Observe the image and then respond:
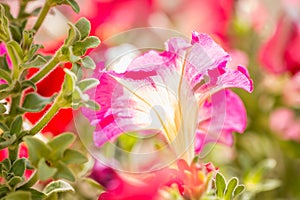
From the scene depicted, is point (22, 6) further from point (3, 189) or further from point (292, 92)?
point (292, 92)

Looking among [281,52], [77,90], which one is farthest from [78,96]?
[281,52]

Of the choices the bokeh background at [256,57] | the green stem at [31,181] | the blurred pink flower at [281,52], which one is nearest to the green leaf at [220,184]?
the green stem at [31,181]

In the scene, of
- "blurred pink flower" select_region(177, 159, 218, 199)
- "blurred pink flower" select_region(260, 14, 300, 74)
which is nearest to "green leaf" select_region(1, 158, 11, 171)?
"blurred pink flower" select_region(177, 159, 218, 199)

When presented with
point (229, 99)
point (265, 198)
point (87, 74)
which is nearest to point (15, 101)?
point (87, 74)

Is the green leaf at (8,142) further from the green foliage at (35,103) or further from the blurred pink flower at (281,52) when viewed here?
the blurred pink flower at (281,52)

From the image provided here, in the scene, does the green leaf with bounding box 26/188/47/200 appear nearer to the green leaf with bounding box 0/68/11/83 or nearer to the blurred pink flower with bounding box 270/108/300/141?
the green leaf with bounding box 0/68/11/83

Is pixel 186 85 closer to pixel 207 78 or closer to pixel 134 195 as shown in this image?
pixel 207 78
